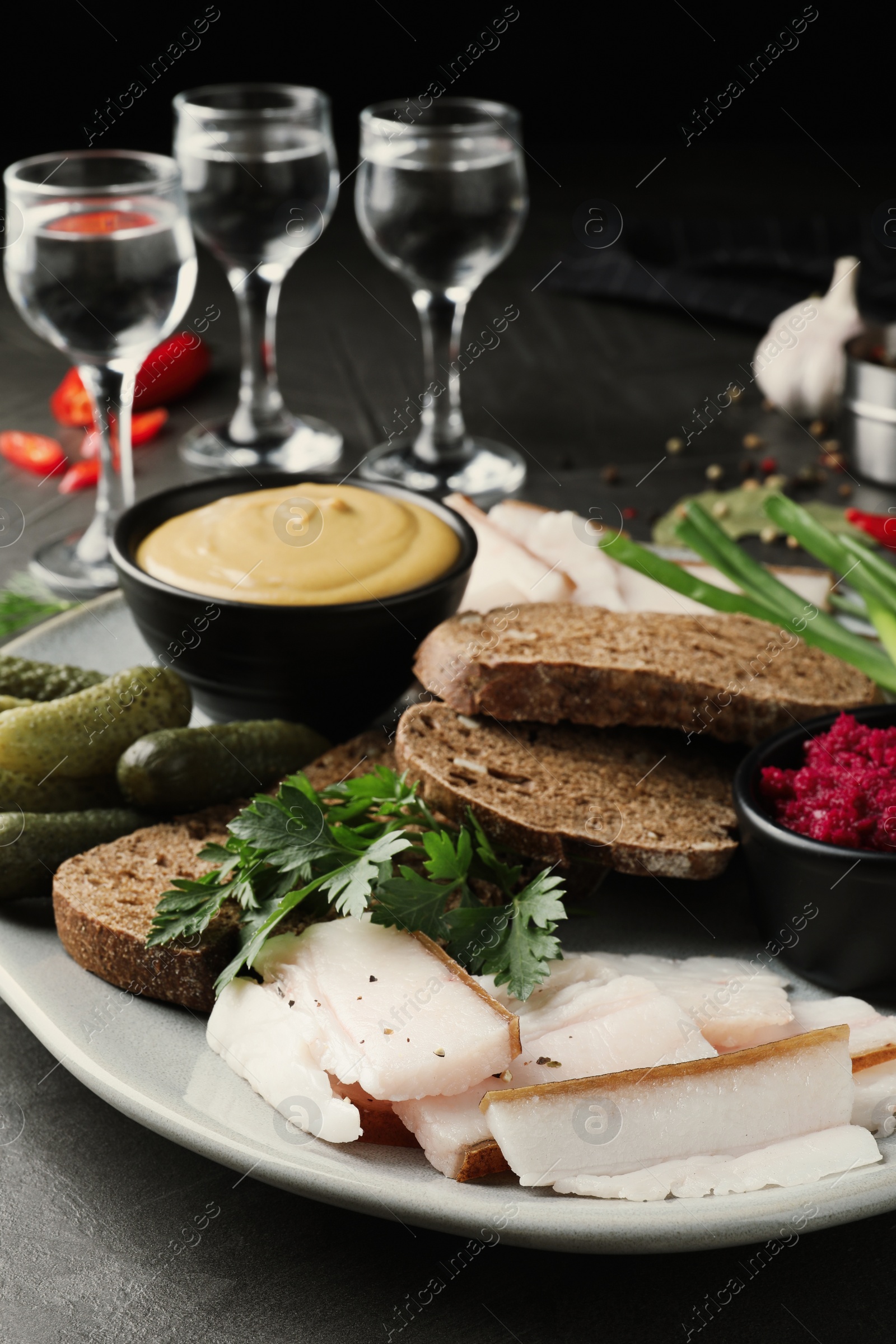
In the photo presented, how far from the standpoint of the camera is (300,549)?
8.86 ft

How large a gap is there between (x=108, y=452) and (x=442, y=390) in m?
1.15

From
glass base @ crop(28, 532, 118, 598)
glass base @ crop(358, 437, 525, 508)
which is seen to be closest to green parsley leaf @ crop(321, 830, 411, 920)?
glass base @ crop(28, 532, 118, 598)

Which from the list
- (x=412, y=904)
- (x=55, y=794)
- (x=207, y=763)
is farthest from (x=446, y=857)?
(x=55, y=794)

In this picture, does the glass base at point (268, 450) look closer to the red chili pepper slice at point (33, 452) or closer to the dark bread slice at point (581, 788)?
the red chili pepper slice at point (33, 452)

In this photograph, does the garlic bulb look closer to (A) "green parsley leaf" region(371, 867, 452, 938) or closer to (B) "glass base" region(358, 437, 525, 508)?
(B) "glass base" region(358, 437, 525, 508)

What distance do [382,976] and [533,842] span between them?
17.8 inches

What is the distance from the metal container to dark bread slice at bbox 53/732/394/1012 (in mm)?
2605

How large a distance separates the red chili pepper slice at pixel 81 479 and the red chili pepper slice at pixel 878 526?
2.28 meters

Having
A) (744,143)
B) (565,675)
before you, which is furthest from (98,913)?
(744,143)

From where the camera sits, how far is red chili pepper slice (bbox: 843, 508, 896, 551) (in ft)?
12.9

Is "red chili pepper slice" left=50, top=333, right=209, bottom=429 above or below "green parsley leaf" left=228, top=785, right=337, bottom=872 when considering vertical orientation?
below

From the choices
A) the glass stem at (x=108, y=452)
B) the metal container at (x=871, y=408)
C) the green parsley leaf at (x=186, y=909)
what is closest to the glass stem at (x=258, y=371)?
the glass stem at (x=108, y=452)

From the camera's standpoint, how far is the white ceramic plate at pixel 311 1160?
1.58 m

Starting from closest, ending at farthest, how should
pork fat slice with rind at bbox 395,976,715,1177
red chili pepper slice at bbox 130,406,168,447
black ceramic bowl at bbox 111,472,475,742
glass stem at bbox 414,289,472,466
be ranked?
pork fat slice with rind at bbox 395,976,715,1177 < black ceramic bowl at bbox 111,472,475,742 < glass stem at bbox 414,289,472,466 < red chili pepper slice at bbox 130,406,168,447
